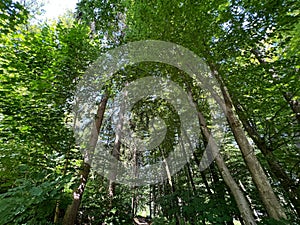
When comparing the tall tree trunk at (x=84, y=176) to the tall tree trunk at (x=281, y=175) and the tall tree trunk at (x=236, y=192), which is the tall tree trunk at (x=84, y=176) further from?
the tall tree trunk at (x=281, y=175)

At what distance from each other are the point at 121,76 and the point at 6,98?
2174 millimetres

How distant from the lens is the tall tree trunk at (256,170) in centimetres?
223

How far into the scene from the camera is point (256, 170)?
2.50m

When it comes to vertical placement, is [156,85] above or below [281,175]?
above

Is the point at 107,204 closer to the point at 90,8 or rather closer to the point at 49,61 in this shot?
the point at 49,61

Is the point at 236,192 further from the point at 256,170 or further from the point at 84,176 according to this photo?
the point at 84,176

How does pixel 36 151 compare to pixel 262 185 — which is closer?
pixel 262 185

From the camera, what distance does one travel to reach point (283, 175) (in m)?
2.82

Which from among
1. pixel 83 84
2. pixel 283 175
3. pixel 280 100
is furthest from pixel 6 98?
pixel 280 100

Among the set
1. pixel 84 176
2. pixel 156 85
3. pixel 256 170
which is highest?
pixel 156 85

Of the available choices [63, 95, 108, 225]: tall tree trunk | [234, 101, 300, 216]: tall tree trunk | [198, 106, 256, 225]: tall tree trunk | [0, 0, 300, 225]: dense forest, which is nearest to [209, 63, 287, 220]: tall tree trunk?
[0, 0, 300, 225]: dense forest

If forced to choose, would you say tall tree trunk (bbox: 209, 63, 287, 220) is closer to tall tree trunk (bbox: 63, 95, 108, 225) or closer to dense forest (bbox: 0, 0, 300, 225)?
dense forest (bbox: 0, 0, 300, 225)

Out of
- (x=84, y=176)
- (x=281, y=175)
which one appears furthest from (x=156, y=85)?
(x=281, y=175)

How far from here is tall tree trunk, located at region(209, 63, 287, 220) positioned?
223cm
